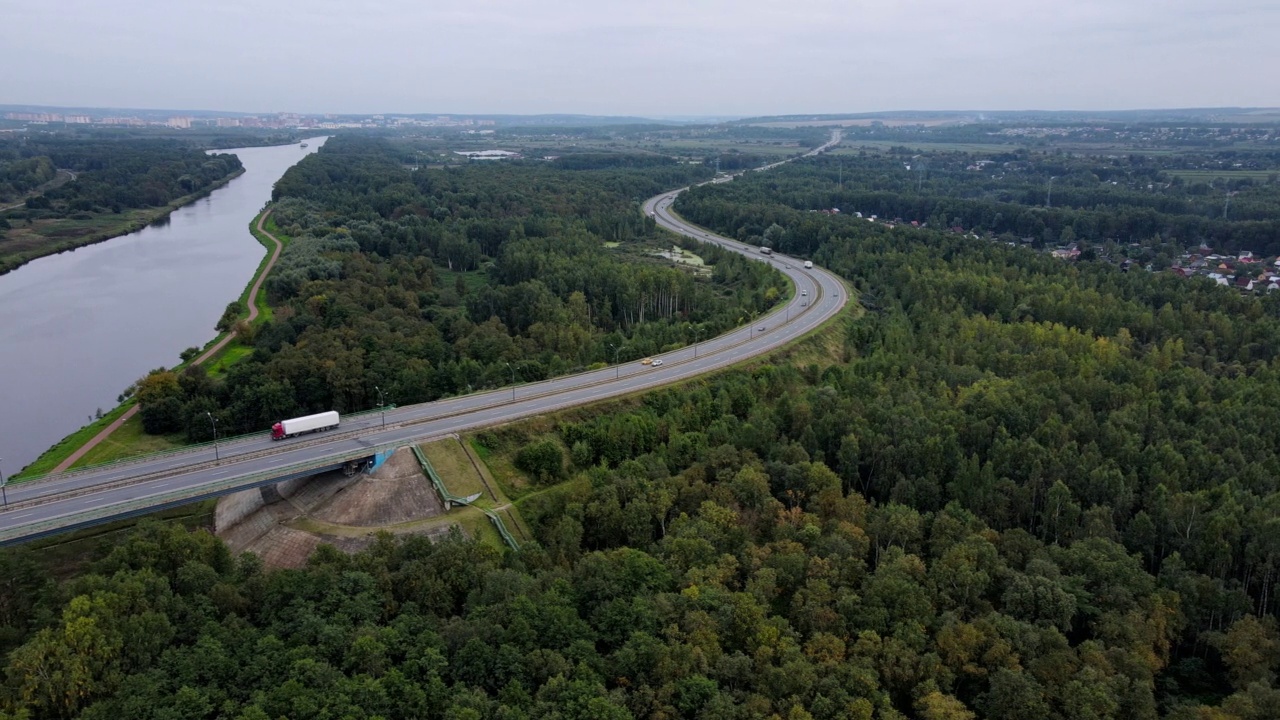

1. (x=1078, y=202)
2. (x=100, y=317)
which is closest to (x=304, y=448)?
(x=100, y=317)

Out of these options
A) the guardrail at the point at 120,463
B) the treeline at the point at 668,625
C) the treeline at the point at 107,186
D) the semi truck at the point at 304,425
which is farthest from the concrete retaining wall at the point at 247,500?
the treeline at the point at 107,186

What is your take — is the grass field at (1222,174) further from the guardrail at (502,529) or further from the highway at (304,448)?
the guardrail at (502,529)

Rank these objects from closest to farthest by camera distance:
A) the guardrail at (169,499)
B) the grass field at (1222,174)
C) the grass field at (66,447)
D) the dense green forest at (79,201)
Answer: the guardrail at (169,499), the grass field at (66,447), the dense green forest at (79,201), the grass field at (1222,174)

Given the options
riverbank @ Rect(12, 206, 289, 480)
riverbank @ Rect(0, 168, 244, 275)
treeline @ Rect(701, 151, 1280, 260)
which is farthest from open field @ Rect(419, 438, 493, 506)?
riverbank @ Rect(0, 168, 244, 275)

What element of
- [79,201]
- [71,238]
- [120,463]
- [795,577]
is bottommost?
[795,577]

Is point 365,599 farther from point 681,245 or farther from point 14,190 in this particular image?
point 14,190

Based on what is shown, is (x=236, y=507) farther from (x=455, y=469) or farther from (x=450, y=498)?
(x=455, y=469)
